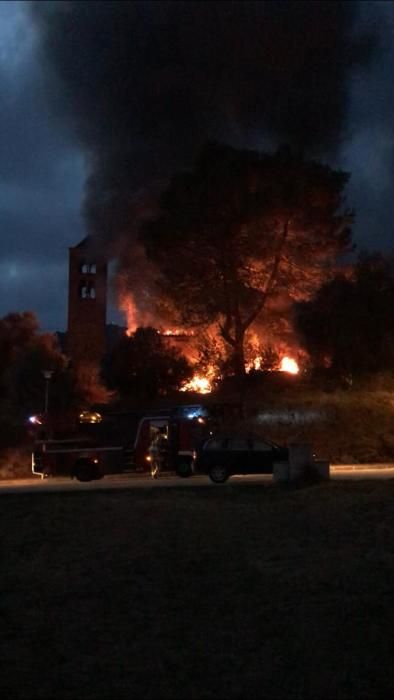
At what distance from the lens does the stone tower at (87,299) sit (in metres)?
56.9

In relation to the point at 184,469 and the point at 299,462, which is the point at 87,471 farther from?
the point at 299,462

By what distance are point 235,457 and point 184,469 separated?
3513 millimetres

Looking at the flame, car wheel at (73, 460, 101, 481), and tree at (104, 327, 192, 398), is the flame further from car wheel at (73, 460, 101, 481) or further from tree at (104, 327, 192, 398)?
A: car wheel at (73, 460, 101, 481)

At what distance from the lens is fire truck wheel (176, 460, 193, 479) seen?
2784 cm

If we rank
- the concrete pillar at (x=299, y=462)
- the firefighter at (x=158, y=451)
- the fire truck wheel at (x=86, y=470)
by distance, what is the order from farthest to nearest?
the fire truck wheel at (x=86, y=470)
the firefighter at (x=158, y=451)
the concrete pillar at (x=299, y=462)

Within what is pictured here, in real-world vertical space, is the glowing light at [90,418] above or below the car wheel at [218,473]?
above

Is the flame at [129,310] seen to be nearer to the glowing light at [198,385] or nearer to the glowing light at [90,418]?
the glowing light at [198,385]

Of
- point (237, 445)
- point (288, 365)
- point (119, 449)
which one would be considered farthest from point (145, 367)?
point (237, 445)

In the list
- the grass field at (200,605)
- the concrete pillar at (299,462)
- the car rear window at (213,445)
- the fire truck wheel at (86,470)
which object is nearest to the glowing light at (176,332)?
the fire truck wheel at (86,470)

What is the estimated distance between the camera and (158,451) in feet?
90.5

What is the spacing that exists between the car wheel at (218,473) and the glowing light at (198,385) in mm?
21252

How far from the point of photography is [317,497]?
678 inches

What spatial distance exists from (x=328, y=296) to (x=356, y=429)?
7462mm

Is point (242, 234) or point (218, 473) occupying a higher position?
point (242, 234)
